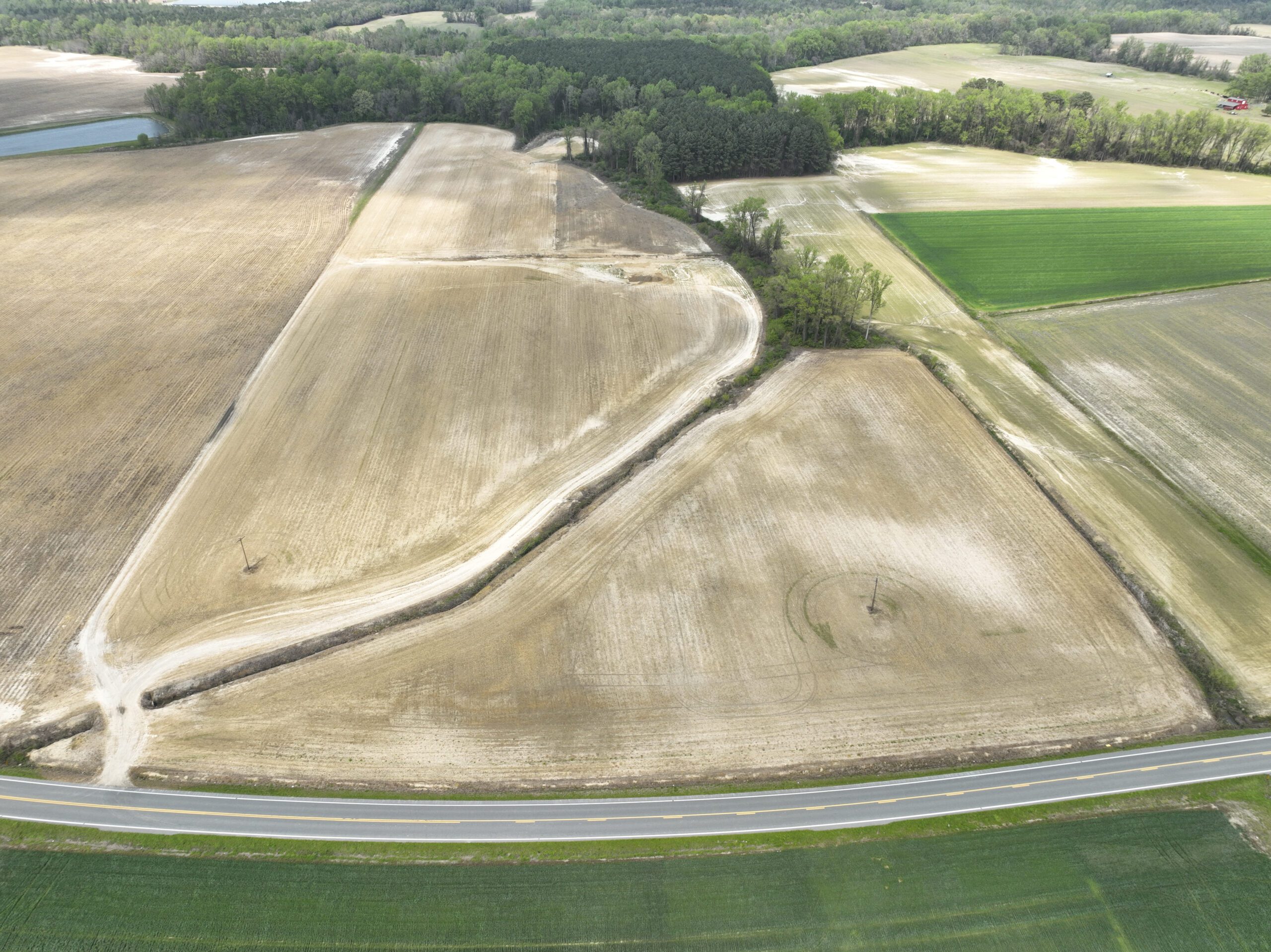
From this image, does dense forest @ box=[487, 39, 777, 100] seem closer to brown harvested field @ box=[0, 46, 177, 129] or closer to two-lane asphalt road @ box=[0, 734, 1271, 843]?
brown harvested field @ box=[0, 46, 177, 129]

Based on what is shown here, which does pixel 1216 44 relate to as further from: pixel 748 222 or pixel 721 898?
pixel 721 898

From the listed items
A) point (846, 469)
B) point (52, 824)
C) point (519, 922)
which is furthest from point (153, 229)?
point (519, 922)

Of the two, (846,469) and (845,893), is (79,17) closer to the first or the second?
(846,469)

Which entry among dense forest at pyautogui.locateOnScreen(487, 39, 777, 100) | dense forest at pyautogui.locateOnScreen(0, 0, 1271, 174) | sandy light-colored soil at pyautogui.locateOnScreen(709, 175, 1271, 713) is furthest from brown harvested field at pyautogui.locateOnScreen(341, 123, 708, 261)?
dense forest at pyautogui.locateOnScreen(487, 39, 777, 100)

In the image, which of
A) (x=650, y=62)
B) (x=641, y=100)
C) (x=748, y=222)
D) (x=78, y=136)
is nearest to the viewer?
(x=748, y=222)

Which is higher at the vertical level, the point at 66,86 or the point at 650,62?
the point at 650,62

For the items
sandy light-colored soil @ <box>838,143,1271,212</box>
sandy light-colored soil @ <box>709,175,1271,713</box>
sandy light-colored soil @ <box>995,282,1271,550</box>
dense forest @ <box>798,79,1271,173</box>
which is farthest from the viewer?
dense forest @ <box>798,79,1271,173</box>

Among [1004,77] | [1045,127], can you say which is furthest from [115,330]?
[1004,77]
